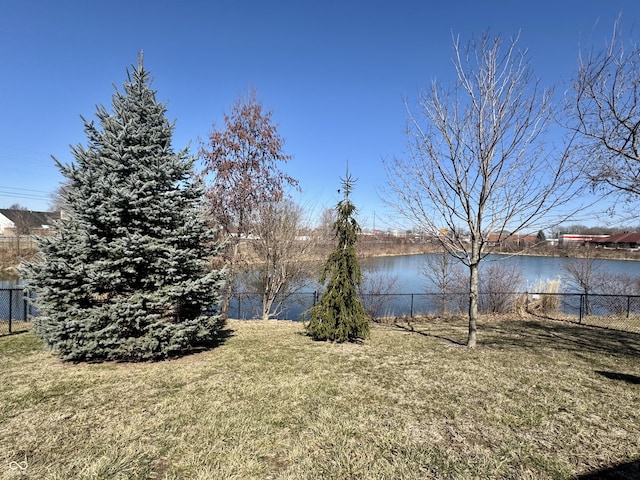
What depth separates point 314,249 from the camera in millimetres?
12367

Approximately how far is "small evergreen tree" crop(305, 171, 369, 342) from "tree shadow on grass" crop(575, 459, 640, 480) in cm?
418

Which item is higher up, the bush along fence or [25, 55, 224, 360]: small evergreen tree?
[25, 55, 224, 360]: small evergreen tree

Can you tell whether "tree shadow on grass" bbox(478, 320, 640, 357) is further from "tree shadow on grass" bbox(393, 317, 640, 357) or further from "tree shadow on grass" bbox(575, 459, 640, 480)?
"tree shadow on grass" bbox(575, 459, 640, 480)

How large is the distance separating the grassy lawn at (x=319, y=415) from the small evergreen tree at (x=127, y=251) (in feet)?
1.55

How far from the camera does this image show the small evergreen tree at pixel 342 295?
21.3ft

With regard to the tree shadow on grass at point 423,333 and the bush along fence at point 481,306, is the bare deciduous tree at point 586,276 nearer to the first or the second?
the bush along fence at point 481,306

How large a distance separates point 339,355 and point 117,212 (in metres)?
4.01

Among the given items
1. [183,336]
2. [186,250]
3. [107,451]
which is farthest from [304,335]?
[107,451]

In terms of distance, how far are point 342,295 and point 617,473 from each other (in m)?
4.47

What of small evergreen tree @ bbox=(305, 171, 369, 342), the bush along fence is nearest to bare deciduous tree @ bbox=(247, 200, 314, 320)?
the bush along fence

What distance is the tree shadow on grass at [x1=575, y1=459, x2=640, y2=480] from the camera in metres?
2.44

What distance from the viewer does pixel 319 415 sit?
3.31m

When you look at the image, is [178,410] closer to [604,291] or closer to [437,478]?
[437,478]

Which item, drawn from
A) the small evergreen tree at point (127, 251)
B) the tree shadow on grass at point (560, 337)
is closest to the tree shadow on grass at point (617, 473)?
the tree shadow on grass at point (560, 337)
